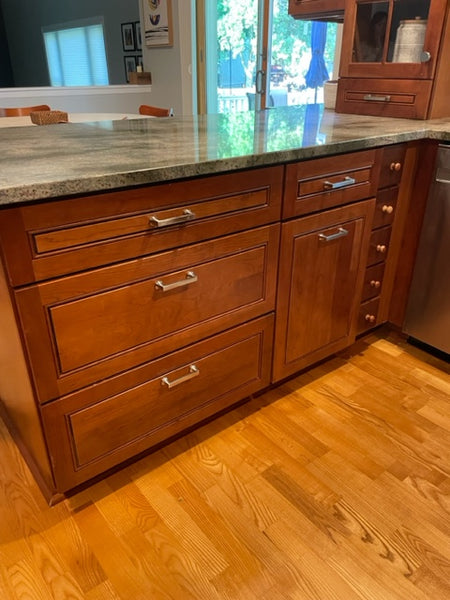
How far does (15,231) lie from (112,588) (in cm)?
84

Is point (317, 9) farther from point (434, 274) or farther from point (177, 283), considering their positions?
point (177, 283)

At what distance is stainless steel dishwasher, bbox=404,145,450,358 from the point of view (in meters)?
1.64

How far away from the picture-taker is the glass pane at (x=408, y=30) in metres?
1.79

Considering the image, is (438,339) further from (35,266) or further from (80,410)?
(35,266)

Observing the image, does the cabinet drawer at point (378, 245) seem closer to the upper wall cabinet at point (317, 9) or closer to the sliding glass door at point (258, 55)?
the upper wall cabinet at point (317, 9)

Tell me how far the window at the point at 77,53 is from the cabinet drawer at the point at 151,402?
670cm

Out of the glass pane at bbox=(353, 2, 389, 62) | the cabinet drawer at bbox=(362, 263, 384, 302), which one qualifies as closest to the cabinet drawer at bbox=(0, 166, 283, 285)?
the cabinet drawer at bbox=(362, 263, 384, 302)

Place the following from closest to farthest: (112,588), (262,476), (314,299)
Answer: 1. (112,588)
2. (262,476)
3. (314,299)

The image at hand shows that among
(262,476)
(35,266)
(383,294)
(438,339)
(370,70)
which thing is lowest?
(262,476)

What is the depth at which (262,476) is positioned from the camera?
1.34m

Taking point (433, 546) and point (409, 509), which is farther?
point (409, 509)

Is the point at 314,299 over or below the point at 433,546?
over

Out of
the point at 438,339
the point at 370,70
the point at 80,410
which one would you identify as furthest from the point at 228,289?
the point at 370,70

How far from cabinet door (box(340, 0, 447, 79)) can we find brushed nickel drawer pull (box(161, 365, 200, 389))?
Result: 5.01 ft
